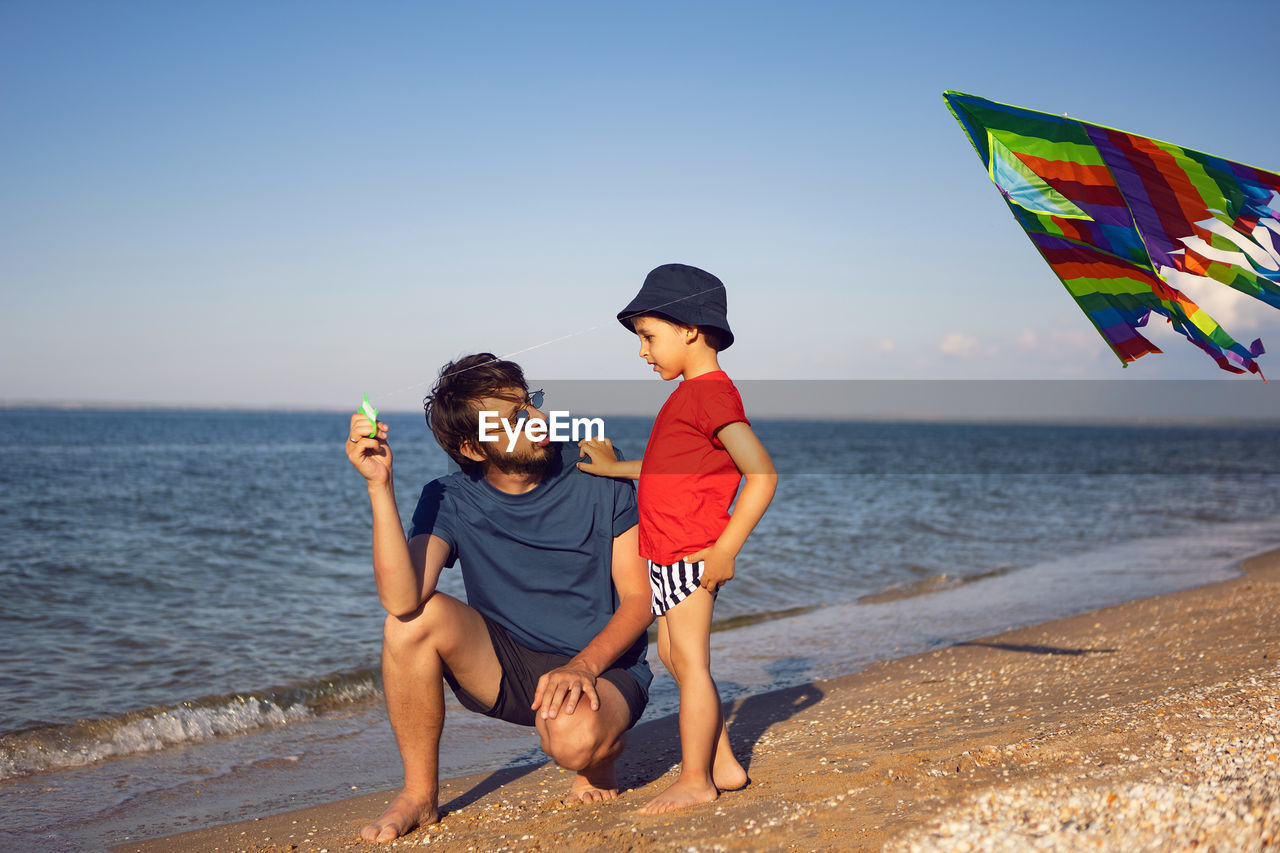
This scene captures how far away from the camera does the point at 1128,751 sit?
98.3 inches

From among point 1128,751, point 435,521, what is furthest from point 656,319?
point 1128,751

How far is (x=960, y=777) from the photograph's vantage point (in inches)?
96.1

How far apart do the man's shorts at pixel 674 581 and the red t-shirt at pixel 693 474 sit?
0.03 m

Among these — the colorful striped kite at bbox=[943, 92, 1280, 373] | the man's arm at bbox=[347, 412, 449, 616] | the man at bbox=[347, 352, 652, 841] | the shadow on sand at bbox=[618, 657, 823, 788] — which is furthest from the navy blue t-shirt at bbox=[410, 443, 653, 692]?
the colorful striped kite at bbox=[943, 92, 1280, 373]

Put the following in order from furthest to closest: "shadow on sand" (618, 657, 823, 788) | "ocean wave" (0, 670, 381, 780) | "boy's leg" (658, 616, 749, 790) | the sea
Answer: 1. "ocean wave" (0, 670, 381, 780)
2. the sea
3. "shadow on sand" (618, 657, 823, 788)
4. "boy's leg" (658, 616, 749, 790)

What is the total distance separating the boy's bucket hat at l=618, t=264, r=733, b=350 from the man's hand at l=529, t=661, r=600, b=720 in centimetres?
107

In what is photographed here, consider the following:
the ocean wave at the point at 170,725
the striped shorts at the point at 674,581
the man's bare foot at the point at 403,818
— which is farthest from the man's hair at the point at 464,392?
the ocean wave at the point at 170,725

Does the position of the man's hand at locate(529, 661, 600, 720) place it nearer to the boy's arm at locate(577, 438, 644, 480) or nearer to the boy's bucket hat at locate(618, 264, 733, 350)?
the boy's arm at locate(577, 438, 644, 480)

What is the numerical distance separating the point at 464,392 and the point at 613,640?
901 mm

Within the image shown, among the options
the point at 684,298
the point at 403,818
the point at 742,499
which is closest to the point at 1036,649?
the point at 742,499

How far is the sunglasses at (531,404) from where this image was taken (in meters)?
2.75

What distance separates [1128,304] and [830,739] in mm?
1994

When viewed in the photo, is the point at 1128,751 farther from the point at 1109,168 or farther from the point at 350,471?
the point at 350,471

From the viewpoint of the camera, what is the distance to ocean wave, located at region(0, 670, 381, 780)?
13.4 feet
